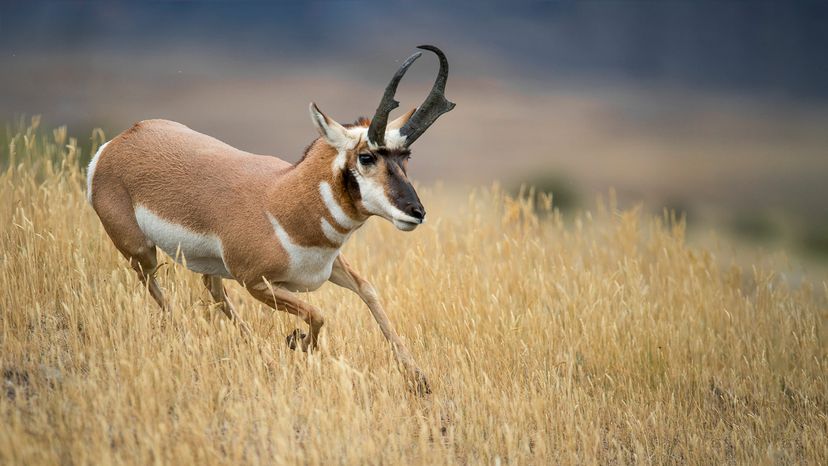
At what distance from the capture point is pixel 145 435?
5.46 m

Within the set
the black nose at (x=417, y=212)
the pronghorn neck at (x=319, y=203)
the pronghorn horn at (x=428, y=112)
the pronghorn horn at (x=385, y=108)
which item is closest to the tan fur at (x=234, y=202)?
the pronghorn neck at (x=319, y=203)

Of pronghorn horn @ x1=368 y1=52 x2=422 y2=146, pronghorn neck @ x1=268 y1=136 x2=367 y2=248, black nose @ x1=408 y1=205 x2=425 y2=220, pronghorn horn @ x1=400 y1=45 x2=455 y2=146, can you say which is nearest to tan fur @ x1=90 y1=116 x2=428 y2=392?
pronghorn neck @ x1=268 y1=136 x2=367 y2=248

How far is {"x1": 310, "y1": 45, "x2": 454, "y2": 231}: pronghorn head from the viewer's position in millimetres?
5953

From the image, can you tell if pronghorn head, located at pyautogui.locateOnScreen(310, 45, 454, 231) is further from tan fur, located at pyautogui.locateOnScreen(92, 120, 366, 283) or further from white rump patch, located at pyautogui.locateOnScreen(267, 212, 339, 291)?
white rump patch, located at pyautogui.locateOnScreen(267, 212, 339, 291)

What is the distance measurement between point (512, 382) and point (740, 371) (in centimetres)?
249

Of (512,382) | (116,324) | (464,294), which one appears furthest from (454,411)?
(116,324)

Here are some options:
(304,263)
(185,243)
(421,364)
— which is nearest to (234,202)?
(185,243)

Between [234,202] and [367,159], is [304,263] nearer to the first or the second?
[234,202]

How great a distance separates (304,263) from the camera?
260 inches

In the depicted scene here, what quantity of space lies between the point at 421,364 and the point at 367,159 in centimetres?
205

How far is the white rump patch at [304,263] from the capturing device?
21.5 feet

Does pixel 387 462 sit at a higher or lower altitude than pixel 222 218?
lower

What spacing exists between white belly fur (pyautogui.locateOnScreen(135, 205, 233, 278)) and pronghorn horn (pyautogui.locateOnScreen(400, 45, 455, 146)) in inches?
72.7

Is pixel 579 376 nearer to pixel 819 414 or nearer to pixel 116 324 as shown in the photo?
pixel 819 414
